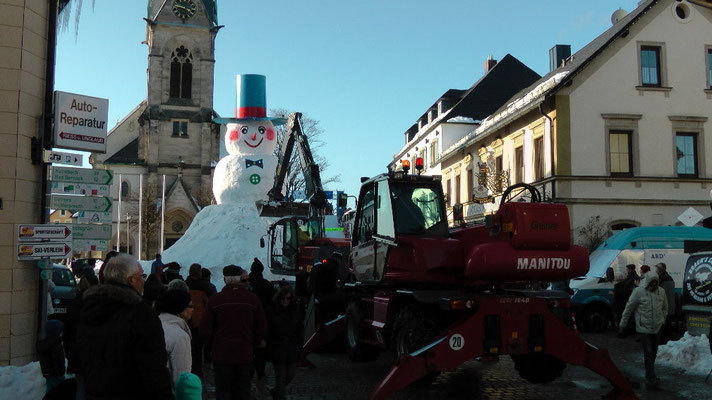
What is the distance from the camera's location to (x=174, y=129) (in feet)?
196

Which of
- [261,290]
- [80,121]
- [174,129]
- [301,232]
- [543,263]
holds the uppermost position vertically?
[174,129]

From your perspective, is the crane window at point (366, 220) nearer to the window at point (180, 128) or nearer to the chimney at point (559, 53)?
the chimney at point (559, 53)

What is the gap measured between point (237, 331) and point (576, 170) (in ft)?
70.1

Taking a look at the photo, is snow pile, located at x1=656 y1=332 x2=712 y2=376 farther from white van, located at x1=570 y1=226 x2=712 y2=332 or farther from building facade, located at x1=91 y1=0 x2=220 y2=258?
building facade, located at x1=91 y1=0 x2=220 y2=258

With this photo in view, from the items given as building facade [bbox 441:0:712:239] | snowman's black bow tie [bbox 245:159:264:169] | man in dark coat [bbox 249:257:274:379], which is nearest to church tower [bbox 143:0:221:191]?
snowman's black bow tie [bbox 245:159:264:169]

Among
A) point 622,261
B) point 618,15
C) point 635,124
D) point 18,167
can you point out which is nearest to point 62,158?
point 18,167

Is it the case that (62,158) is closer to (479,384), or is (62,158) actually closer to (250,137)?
(479,384)

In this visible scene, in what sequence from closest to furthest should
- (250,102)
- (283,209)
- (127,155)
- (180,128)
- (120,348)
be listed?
(120,348) < (283,209) < (250,102) < (180,128) < (127,155)

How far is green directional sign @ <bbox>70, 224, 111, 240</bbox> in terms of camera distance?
436 inches

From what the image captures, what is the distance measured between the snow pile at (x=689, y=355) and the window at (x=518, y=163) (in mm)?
17425

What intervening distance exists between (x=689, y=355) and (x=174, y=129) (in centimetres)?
5333

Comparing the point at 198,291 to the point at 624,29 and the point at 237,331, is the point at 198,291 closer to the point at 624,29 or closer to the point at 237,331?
the point at 237,331

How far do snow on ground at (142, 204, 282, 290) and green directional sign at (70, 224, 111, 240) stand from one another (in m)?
14.1

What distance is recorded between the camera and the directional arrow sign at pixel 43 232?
348 inches
